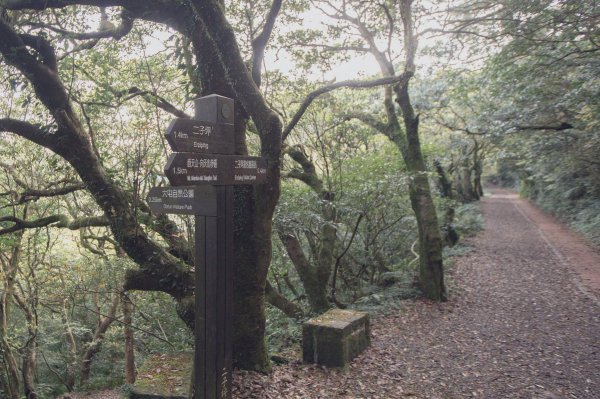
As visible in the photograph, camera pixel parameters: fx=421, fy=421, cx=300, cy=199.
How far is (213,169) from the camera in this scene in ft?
10.8

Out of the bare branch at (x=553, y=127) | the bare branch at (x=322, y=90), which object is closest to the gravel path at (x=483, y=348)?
the bare branch at (x=322, y=90)

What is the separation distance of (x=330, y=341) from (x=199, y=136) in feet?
11.9

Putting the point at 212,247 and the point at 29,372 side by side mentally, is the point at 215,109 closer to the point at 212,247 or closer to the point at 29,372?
the point at 212,247

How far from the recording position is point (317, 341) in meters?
5.75

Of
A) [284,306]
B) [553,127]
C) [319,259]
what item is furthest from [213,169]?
[553,127]

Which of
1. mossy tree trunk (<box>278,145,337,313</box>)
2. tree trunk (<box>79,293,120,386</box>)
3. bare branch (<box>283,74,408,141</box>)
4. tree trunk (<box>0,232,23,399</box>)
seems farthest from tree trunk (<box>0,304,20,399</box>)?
bare branch (<box>283,74,408,141</box>)

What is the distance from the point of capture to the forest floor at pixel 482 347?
512 centimetres

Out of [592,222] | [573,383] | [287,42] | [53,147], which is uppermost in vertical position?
[287,42]

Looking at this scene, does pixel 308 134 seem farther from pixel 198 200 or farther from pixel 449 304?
pixel 198 200

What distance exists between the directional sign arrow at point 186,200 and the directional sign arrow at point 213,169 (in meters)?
0.14

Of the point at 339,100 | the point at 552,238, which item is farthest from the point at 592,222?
the point at 339,100

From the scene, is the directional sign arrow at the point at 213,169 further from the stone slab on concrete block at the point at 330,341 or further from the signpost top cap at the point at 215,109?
the stone slab on concrete block at the point at 330,341

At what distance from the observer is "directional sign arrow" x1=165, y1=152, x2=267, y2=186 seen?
2.95m

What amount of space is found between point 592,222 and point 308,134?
1377cm
